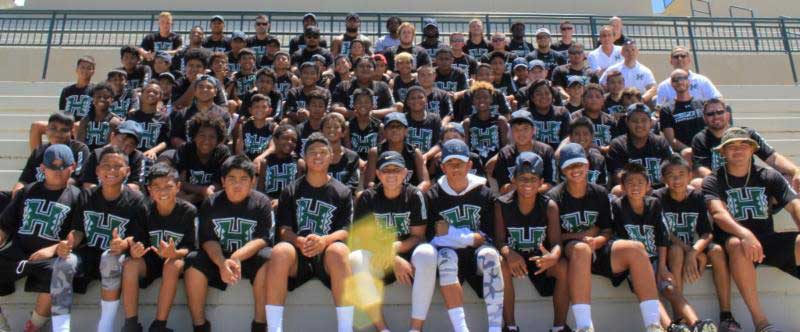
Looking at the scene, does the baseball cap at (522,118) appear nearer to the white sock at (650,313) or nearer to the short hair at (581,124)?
the short hair at (581,124)

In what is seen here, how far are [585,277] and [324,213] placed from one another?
5.89 ft

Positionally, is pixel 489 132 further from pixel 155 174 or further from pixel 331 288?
pixel 155 174

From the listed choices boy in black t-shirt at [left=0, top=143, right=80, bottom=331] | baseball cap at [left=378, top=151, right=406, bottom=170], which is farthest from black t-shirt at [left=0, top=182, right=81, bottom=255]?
baseball cap at [left=378, top=151, right=406, bottom=170]

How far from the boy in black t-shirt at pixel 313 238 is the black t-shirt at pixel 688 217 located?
2302mm

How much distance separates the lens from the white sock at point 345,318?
3.61 meters

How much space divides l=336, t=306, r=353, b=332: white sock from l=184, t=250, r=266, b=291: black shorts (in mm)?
611

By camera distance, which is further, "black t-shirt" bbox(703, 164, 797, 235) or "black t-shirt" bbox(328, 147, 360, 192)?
"black t-shirt" bbox(328, 147, 360, 192)

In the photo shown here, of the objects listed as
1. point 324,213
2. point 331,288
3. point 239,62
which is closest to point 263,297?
point 331,288

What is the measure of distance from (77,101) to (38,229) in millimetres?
2916

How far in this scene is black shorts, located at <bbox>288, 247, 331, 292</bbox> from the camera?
12.5ft

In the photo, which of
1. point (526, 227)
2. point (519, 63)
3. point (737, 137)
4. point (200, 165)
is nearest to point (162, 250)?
Result: point (200, 165)

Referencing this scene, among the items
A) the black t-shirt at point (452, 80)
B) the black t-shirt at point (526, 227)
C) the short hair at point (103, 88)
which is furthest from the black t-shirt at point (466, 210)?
the short hair at point (103, 88)

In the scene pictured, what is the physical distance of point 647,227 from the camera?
154 inches

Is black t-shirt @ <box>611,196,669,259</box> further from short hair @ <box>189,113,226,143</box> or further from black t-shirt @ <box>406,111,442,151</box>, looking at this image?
short hair @ <box>189,113,226,143</box>
